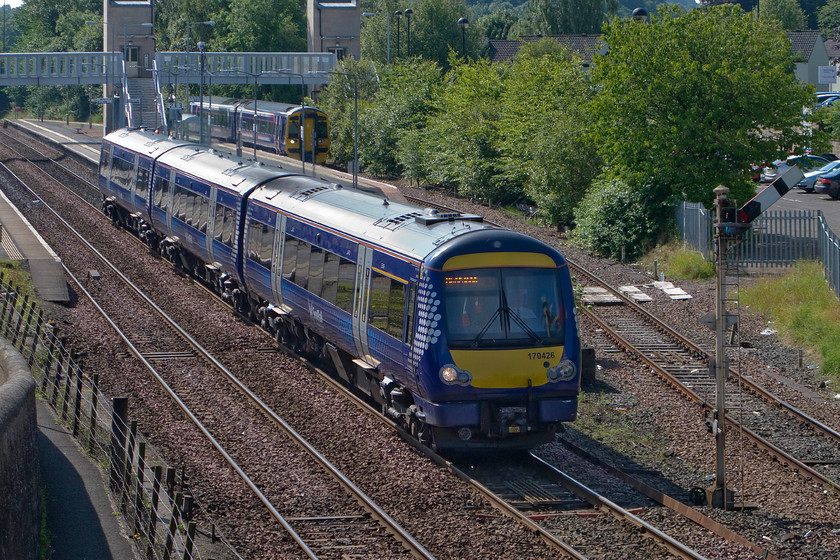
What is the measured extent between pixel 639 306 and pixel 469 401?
36.4 ft

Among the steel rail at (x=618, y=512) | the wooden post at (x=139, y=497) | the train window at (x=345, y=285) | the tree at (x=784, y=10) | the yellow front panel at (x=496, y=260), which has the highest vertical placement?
the tree at (x=784, y=10)

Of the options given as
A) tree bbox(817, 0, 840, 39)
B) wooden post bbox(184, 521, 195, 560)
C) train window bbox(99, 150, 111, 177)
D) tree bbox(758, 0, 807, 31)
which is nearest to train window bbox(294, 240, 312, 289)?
wooden post bbox(184, 521, 195, 560)

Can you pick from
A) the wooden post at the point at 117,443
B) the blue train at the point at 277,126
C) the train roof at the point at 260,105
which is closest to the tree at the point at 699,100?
the wooden post at the point at 117,443

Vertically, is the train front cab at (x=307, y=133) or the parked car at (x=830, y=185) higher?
the train front cab at (x=307, y=133)

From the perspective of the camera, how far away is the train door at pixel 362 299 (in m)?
14.6

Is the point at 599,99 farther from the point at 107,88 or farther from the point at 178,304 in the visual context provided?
the point at 107,88

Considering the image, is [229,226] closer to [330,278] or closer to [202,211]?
[202,211]

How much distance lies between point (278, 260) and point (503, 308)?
671 centimetres

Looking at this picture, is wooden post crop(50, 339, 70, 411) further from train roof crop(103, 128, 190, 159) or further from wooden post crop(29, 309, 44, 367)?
train roof crop(103, 128, 190, 159)

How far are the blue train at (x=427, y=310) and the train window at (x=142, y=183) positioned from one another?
10249mm

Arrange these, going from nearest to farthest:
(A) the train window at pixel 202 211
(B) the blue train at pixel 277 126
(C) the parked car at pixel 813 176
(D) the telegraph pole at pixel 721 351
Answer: (D) the telegraph pole at pixel 721 351
(A) the train window at pixel 202 211
(C) the parked car at pixel 813 176
(B) the blue train at pixel 277 126

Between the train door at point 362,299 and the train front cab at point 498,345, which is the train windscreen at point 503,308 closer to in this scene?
the train front cab at point 498,345

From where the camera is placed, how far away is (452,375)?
1245 centimetres

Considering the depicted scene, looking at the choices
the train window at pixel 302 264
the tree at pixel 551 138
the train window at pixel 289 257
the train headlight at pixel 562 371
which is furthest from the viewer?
the tree at pixel 551 138
